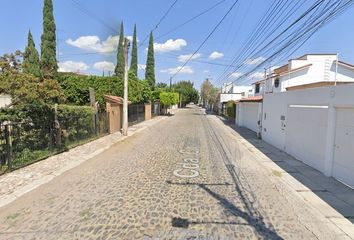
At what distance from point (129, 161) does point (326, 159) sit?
252 inches

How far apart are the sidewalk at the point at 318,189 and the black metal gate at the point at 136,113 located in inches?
589

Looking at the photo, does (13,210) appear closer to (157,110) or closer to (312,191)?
(312,191)

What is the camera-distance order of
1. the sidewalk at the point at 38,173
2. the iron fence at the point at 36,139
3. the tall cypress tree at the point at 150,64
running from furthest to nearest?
the tall cypress tree at the point at 150,64
the iron fence at the point at 36,139
the sidewalk at the point at 38,173

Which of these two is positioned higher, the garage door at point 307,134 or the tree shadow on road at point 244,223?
the garage door at point 307,134

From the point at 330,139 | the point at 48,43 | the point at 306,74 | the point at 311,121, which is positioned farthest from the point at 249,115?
the point at 48,43

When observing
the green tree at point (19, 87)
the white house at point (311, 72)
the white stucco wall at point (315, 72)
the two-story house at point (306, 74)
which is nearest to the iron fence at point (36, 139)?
the green tree at point (19, 87)

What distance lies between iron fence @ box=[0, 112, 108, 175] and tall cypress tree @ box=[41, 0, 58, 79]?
42.3 feet

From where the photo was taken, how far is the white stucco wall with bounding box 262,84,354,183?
6.73m

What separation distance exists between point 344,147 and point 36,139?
9.75m

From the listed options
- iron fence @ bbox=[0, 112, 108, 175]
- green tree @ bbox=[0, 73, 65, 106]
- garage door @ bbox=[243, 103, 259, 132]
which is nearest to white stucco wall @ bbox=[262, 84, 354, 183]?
garage door @ bbox=[243, 103, 259, 132]

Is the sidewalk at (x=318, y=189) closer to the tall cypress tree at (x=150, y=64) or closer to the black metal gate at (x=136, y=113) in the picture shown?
the black metal gate at (x=136, y=113)

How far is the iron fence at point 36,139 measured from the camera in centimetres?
683

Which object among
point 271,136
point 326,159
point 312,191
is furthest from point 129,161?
point 271,136

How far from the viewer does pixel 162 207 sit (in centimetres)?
463
